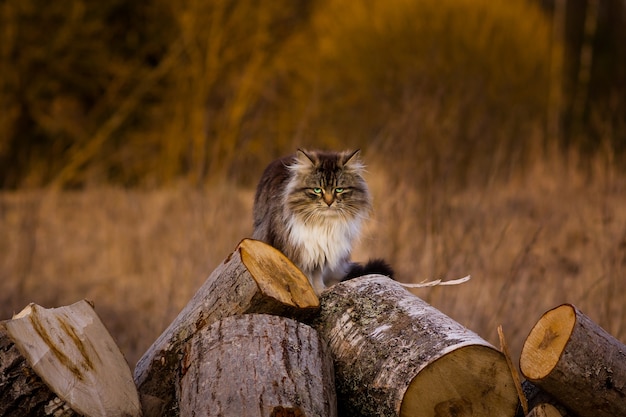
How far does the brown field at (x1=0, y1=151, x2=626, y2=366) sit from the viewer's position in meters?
4.92

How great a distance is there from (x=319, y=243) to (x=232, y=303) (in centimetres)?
90

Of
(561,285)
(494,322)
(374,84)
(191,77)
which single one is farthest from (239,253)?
(191,77)

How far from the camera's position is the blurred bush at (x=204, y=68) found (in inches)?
400

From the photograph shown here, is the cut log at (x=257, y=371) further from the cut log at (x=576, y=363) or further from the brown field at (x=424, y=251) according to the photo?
the brown field at (x=424, y=251)

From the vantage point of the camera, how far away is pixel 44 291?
22.5ft

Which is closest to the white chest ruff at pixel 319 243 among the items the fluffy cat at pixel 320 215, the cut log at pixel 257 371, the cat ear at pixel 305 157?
the fluffy cat at pixel 320 215

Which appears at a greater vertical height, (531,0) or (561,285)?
(531,0)

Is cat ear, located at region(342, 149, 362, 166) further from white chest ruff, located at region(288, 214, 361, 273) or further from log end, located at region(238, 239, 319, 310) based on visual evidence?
log end, located at region(238, 239, 319, 310)

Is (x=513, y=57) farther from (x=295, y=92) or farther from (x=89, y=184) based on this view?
(x=89, y=184)

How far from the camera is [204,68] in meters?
12.2

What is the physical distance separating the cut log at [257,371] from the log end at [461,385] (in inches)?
12.5

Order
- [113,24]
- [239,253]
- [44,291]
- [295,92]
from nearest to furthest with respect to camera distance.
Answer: [239,253] → [44,291] → [295,92] → [113,24]

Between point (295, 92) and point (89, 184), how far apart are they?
308 cm

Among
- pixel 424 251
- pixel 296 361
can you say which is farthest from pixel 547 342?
pixel 424 251
